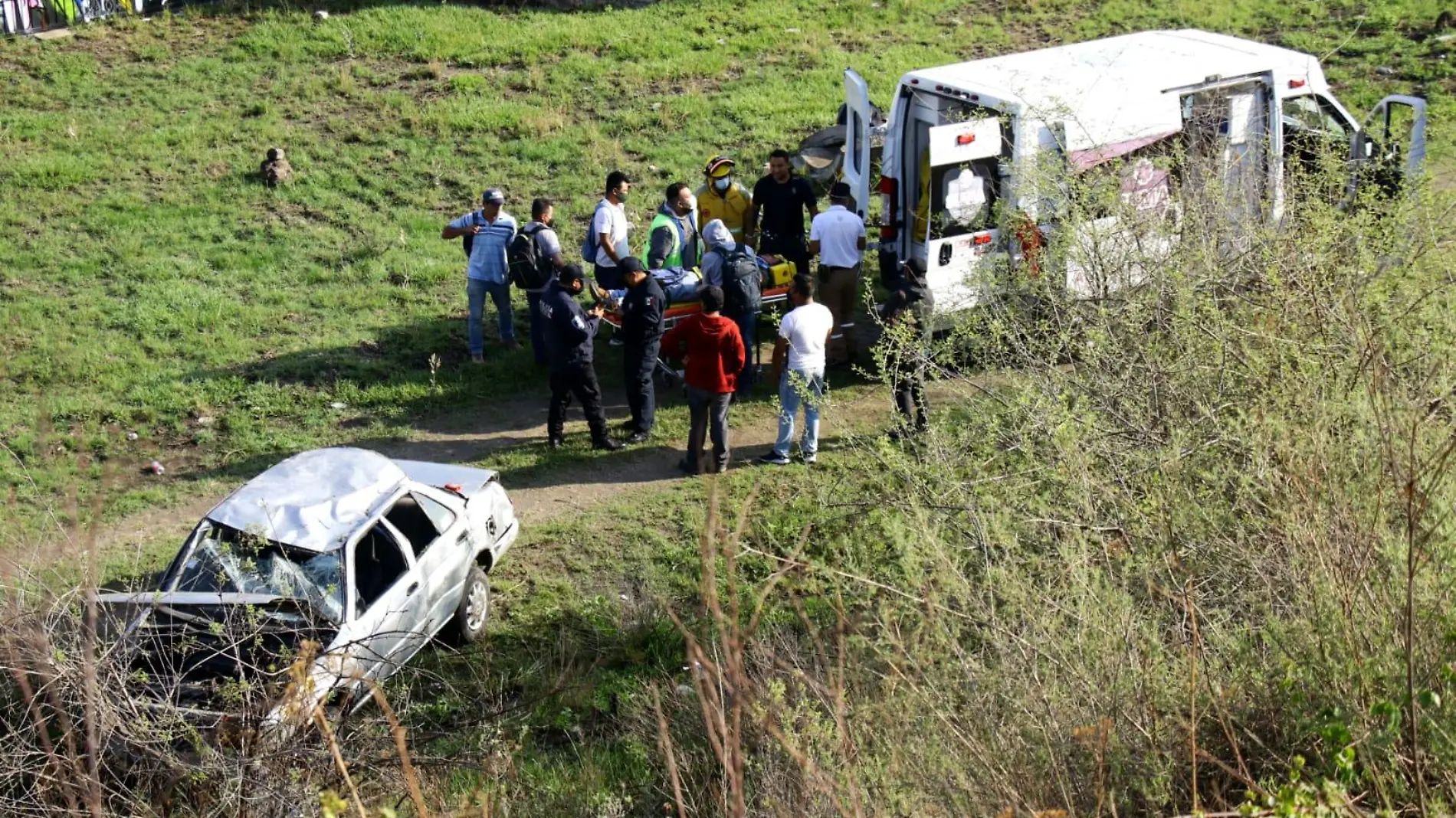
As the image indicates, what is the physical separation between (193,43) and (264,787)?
14.8 meters

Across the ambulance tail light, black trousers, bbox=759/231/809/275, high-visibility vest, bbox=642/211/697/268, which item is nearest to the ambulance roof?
the ambulance tail light

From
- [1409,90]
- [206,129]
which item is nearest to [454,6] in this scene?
[206,129]

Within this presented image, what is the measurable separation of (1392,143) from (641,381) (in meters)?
6.49

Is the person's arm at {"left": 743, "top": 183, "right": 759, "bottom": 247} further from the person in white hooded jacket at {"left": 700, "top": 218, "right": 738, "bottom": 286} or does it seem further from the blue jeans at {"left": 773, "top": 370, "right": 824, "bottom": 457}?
the blue jeans at {"left": 773, "top": 370, "right": 824, "bottom": 457}

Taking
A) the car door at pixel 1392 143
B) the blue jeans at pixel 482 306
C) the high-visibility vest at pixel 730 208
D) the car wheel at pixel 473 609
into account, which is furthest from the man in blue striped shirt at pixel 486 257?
the car door at pixel 1392 143

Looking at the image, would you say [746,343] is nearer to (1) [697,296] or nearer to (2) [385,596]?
(1) [697,296]

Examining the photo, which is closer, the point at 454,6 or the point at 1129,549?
the point at 1129,549

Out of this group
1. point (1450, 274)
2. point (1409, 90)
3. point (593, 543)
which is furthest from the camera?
point (1409, 90)

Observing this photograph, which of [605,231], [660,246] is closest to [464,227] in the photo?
[605,231]

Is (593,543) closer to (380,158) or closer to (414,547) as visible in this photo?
(414,547)

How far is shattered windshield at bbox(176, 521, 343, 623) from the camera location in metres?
7.23

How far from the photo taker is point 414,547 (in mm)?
8008

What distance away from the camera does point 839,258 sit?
11.6m

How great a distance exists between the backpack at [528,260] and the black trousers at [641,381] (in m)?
1.04
